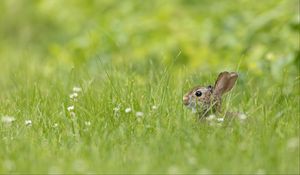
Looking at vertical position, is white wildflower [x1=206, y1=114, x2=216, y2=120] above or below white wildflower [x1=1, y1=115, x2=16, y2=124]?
below

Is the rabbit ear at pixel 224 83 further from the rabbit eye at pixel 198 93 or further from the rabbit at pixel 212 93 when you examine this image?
the rabbit eye at pixel 198 93

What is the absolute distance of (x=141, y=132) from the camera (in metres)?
5.55

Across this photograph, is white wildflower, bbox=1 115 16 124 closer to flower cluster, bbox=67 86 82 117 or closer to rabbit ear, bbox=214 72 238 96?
flower cluster, bbox=67 86 82 117

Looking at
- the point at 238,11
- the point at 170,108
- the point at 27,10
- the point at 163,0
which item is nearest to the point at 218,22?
the point at 238,11

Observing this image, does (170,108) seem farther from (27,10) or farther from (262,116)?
(27,10)

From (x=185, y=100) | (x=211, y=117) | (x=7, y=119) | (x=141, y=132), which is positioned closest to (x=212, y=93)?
(x=185, y=100)

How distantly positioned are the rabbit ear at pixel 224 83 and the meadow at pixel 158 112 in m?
0.11

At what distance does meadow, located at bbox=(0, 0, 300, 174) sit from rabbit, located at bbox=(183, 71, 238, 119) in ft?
0.31

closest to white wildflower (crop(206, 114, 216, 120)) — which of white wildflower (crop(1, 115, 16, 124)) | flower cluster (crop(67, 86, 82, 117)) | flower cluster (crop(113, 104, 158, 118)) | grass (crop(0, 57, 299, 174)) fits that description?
grass (crop(0, 57, 299, 174))

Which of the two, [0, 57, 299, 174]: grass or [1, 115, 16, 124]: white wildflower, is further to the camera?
[1, 115, 16, 124]: white wildflower

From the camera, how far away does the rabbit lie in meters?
6.14

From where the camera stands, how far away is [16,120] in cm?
596

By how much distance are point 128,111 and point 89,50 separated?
4652mm

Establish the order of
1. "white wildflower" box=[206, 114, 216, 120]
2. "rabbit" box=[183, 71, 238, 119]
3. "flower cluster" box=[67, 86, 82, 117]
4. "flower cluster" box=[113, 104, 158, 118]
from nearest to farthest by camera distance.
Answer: "white wildflower" box=[206, 114, 216, 120], "flower cluster" box=[113, 104, 158, 118], "flower cluster" box=[67, 86, 82, 117], "rabbit" box=[183, 71, 238, 119]
